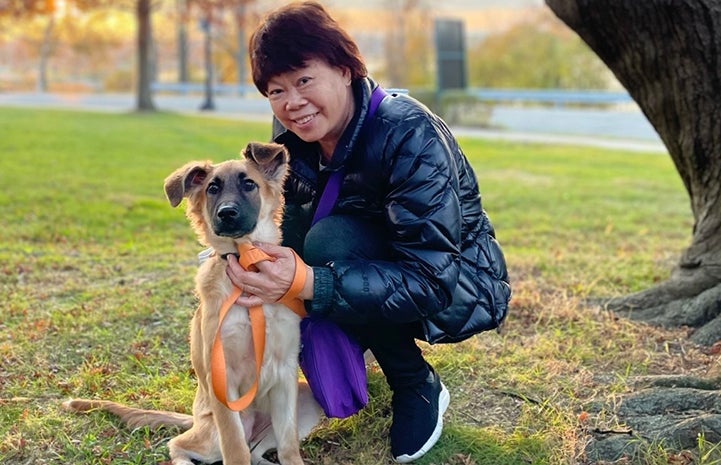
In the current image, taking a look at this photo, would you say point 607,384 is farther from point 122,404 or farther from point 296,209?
point 122,404

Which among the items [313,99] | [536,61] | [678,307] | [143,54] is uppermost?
[536,61]

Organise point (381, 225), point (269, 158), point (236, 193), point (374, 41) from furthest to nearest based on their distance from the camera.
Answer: point (374, 41)
point (381, 225)
point (269, 158)
point (236, 193)

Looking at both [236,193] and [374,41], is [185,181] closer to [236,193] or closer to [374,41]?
[236,193]

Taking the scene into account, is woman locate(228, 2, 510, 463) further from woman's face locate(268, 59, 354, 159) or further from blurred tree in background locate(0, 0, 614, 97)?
blurred tree in background locate(0, 0, 614, 97)

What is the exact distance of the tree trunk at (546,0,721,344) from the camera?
4.20m

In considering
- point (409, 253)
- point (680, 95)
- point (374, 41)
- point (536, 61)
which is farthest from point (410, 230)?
point (374, 41)

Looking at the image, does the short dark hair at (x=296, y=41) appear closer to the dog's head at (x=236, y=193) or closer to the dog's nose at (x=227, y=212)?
the dog's head at (x=236, y=193)

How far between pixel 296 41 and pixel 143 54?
26.3 metres

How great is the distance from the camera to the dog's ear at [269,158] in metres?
3.31

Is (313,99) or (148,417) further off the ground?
(313,99)

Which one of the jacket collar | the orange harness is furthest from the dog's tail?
the jacket collar

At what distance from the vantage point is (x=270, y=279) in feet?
10.1

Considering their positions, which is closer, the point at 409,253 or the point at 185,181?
the point at 409,253

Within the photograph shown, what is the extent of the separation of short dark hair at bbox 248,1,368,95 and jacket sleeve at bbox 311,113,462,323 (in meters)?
0.43
